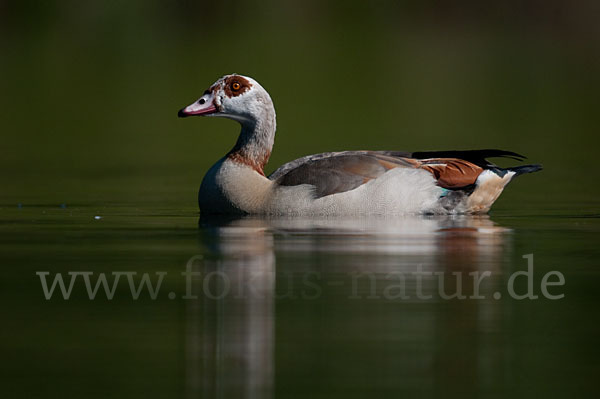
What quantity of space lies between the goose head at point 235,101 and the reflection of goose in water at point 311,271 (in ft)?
4.24

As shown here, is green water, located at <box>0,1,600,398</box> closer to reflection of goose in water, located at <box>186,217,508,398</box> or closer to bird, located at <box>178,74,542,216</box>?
reflection of goose in water, located at <box>186,217,508,398</box>

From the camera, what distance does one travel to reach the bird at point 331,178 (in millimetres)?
14031

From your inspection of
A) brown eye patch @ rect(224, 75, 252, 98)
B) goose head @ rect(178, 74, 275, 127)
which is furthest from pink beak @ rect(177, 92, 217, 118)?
brown eye patch @ rect(224, 75, 252, 98)

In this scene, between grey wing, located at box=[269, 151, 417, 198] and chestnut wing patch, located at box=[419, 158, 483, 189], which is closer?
grey wing, located at box=[269, 151, 417, 198]

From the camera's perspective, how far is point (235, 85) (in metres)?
14.7

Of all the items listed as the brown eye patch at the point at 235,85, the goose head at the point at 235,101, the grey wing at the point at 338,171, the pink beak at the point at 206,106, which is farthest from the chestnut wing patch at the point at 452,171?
the pink beak at the point at 206,106

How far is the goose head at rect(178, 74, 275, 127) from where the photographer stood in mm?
14602

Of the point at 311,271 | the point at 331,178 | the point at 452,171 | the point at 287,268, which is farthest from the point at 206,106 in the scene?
the point at 311,271

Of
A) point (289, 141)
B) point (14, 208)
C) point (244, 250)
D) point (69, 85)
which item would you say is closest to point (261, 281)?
point (244, 250)

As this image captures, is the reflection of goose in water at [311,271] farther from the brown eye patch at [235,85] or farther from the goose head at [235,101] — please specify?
the brown eye patch at [235,85]

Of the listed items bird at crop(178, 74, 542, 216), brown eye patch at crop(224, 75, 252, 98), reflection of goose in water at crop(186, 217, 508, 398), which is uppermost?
brown eye patch at crop(224, 75, 252, 98)

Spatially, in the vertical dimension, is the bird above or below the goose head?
below

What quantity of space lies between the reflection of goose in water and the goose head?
129 centimetres

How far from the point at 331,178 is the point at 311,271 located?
3.77 m
